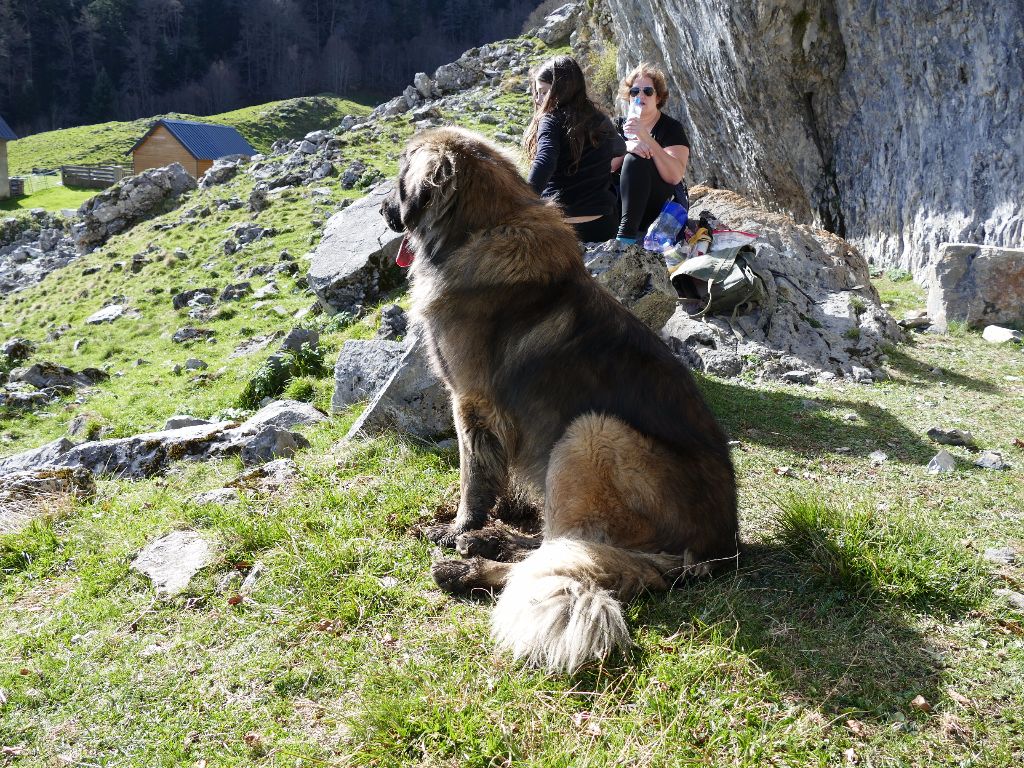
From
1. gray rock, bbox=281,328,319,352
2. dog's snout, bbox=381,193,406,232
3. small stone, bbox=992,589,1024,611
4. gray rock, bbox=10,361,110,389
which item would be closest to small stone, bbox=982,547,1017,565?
small stone, bbox=992,589,1024,611

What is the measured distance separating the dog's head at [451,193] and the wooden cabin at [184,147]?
39.1 m

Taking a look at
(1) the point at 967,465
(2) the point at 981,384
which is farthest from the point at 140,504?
(2) the point at 981,384

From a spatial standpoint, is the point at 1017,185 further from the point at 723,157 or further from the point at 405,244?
the point at 405,244

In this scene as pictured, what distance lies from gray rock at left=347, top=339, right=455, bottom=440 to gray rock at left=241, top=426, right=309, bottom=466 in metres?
0.56

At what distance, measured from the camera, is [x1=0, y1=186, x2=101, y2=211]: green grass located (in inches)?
1469

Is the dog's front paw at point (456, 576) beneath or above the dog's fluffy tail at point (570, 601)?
beneath

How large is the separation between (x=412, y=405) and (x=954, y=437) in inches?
155

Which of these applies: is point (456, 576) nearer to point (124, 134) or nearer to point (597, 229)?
point (597, 229)

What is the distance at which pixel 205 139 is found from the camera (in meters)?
40.6

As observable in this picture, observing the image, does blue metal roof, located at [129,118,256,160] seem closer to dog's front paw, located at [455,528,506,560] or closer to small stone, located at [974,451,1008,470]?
dog's front paw, located at [455,528,506,560]

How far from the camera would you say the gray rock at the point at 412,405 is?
16.0ft

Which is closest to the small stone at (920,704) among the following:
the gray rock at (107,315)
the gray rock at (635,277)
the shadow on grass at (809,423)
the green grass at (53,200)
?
the shadow on grass at (809,423)

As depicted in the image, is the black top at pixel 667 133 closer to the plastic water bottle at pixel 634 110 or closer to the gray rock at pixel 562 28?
the plastic water bottle at pixel 634 110

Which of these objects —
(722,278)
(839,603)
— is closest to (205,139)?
(722,278)
